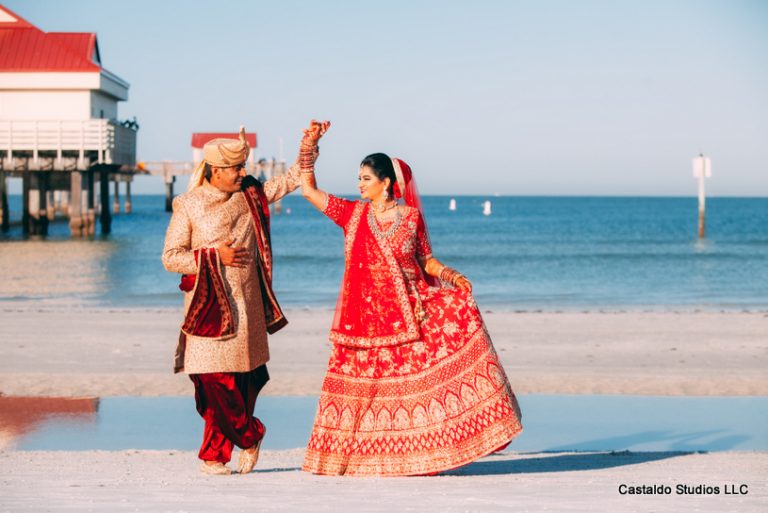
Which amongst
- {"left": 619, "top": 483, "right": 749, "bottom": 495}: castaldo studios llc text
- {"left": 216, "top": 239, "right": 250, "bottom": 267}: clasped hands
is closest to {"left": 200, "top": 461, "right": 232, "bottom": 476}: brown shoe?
{"left": 216, "top": 239, "right": 250, "bottom": 267}: clasped hands

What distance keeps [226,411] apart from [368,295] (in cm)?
86

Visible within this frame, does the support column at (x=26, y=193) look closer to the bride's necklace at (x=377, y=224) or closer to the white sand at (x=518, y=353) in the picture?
the white sand at (x=518, y=353)

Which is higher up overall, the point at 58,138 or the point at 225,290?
the point at 58,138

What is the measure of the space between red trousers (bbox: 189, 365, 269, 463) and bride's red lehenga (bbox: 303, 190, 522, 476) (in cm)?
32

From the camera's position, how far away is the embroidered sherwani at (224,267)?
17.6 ft

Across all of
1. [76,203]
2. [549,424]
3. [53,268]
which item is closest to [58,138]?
[76,203]

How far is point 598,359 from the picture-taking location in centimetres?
1102

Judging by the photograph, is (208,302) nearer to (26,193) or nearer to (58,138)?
(58,138)

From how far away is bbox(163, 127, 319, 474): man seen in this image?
17.6ft

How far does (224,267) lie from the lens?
5414mm

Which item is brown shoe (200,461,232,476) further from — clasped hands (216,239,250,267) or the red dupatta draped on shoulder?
clasped hands (216,239,250,267)

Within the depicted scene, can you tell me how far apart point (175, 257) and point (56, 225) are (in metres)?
51.4

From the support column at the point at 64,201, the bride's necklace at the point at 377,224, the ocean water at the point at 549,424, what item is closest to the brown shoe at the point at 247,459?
the bride's necklace at the point at 377,224

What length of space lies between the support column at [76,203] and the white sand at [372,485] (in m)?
33.6
